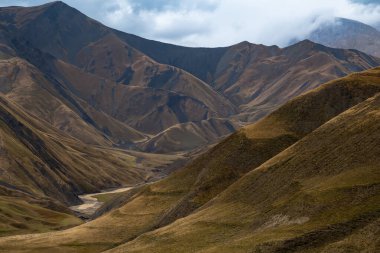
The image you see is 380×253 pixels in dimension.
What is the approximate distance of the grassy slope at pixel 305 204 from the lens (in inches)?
2544

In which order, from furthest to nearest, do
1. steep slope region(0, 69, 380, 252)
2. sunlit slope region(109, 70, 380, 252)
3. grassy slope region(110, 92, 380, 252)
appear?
steep slope region(0, 69, 380, 252) → grassy slope region(110, 92, 380, 252) → sunlit slope region(109, 70, 380, 252)

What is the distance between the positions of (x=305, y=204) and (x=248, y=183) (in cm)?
2575

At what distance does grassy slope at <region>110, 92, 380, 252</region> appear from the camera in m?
64.6

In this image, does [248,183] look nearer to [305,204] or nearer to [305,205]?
[305,204]

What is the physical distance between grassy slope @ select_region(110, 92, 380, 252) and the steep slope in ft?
0.89

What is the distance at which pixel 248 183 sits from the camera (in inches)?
3912

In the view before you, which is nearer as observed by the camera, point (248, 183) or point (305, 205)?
point (305, 205)

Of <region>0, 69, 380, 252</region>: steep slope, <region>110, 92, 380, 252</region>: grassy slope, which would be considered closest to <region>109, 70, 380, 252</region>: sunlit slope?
<region>110, 92, 380, 252</region>: grassy slope

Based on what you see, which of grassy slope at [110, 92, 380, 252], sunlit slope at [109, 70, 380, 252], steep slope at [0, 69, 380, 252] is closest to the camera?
sunlit slope at [109, 70, 380, 252]

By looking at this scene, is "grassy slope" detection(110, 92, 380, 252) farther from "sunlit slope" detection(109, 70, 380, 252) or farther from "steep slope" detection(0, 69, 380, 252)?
"steep slope" detection(0, 69, 380, 252)

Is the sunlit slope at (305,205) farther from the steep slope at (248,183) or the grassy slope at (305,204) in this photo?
the steep slope at (248,183)

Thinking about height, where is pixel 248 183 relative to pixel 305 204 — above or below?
below

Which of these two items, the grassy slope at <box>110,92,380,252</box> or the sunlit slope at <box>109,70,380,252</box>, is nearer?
the sunlit slope at <box>109,70,380,252</box>

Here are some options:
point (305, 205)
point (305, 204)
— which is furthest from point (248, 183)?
point (305, 205)
